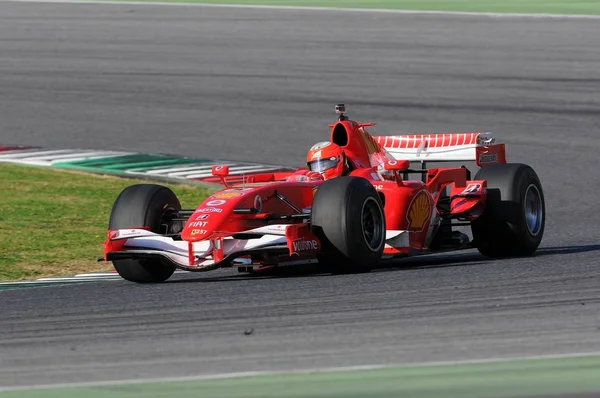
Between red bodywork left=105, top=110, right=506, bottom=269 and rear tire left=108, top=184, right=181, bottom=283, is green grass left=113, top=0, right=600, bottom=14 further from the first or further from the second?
rear tire left=108, top=184, right=181, bottom=283

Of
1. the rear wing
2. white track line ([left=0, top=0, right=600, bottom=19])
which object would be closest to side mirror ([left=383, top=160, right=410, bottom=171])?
the rear wing

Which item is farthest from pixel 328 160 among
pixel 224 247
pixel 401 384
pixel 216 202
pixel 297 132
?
pixel 297 132

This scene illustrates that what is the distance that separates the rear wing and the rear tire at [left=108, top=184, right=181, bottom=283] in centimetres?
299

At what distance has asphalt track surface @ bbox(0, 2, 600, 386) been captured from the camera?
7590 mm

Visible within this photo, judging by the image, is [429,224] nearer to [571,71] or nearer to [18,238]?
[18,238]

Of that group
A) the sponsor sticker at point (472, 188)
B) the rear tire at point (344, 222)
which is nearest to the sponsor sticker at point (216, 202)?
the rear tire at point (344, 222)

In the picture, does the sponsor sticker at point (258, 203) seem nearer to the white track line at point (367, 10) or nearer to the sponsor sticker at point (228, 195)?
the sponsor sticker at point (228, 195)

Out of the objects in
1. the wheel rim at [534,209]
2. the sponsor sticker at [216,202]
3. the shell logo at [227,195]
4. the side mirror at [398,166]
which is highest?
the side mirror at [398,166]

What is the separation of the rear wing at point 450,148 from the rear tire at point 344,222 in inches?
98.2

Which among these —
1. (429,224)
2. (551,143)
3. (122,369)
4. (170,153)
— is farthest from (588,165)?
(122,369)

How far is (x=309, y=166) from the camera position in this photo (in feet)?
38.5

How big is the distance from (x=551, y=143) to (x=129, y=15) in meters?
15.7

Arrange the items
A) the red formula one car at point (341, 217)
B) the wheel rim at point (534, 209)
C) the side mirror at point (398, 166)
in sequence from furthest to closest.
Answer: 1. the wheel rim at point (534, 209)
2. the side mirror at point (398, 166)
3. the red formula one car at point (341, 217)

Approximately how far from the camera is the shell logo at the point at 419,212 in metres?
11.6
